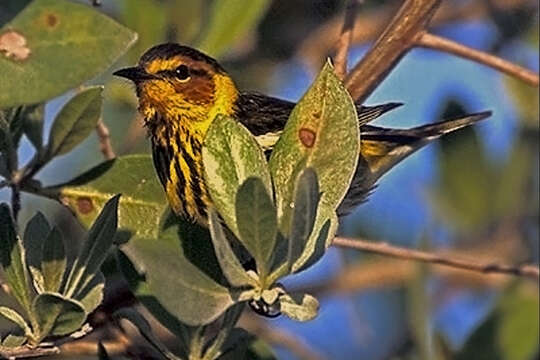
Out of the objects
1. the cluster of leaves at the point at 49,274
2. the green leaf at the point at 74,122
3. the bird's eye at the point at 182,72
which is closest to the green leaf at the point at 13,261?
the cluster of leaves at the point at 49,274

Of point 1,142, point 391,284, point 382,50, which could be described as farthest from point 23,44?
point 391,284

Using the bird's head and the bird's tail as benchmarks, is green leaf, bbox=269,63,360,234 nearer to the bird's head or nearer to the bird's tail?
the bird's head

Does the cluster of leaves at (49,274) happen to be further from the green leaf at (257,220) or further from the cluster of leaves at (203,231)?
the green leaf at (257,220)

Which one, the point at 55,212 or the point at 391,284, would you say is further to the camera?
the point at 391,284

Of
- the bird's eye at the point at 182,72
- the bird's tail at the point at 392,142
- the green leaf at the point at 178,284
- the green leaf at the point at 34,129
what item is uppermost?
the green leaf at the point at 178,284

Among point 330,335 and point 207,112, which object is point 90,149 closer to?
point 207,112
